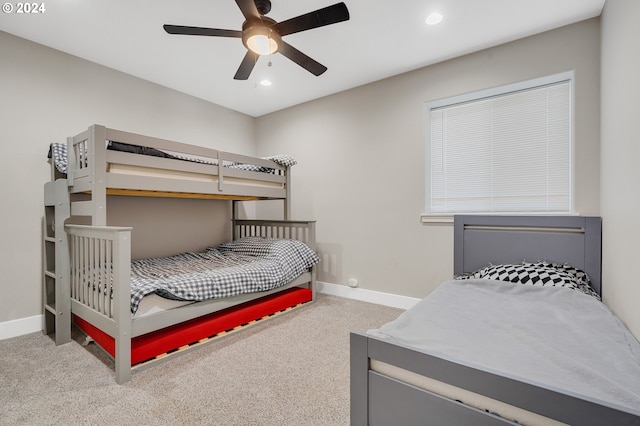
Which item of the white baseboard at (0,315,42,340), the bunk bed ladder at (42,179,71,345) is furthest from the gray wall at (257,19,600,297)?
the white baseboard at (0,315,42,340)

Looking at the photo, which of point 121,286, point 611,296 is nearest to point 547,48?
point 611,296

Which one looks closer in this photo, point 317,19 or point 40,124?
point 317,19

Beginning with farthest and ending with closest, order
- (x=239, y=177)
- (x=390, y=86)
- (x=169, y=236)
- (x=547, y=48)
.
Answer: (x=169, y=236), (x=390, y=86), (x=239, y=177), (x=547, y=48)

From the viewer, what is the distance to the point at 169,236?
3.27m

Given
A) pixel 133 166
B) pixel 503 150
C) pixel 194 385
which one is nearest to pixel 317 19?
pixel 133 166

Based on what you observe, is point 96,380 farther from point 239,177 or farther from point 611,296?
point 611,296

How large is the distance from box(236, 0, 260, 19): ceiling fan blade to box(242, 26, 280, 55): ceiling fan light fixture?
7cm

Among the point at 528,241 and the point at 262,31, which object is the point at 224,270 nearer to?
the point at 262,31

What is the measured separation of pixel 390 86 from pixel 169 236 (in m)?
2.84

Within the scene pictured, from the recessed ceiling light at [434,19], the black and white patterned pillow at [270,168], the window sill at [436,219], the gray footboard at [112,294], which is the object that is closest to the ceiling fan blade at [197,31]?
the gray footboard at [112,294]

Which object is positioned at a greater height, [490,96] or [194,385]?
[490,96]

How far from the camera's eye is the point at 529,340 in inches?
42.4

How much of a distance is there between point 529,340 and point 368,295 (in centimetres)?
213

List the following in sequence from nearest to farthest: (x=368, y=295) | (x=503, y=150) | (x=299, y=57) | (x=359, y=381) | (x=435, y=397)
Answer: (x=435, y=397) < (x=359, y=381) < (x=299, y=57) < (x=503, y=150) < (x=368, y=295)
